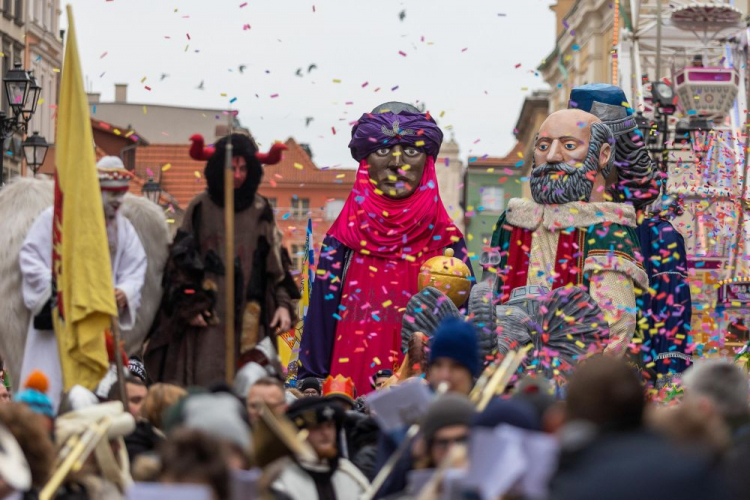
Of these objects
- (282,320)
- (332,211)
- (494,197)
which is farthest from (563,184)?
(494,197)

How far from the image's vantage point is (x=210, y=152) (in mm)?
11258

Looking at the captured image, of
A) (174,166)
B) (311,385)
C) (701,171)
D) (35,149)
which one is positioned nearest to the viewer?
(311,385)

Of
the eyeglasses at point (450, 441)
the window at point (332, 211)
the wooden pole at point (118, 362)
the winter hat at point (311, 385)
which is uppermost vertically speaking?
the eyeglasses at point (450, 441)

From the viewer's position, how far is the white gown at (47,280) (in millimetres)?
10938

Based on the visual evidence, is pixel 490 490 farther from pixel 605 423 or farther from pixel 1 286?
Result: pixel 1 286

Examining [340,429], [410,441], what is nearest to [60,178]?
[340,429]

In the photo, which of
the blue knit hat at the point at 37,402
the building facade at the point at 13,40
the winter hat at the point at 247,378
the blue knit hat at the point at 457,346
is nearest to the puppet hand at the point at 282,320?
the winter hat at the point at 247,378

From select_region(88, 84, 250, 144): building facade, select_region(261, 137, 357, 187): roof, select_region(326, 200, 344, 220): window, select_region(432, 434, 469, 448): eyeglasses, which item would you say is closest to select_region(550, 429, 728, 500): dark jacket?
select_region(432, 434, 469, 448): eyeglasses

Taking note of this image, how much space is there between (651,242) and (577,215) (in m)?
1.07

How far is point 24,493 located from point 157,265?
436 cm

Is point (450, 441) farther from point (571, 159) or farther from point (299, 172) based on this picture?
point (299, 172)

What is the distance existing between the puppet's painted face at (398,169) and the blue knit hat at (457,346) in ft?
20.6

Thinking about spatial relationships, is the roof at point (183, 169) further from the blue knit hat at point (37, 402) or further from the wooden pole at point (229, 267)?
the blue knit hat at point (37, 402)

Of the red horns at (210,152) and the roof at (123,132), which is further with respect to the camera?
the roof at (123,132)
